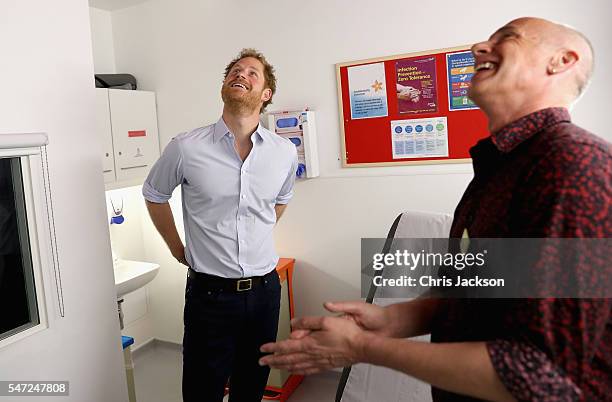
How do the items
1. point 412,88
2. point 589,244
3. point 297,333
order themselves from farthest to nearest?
point 412,88, point 297,333, point 589,244

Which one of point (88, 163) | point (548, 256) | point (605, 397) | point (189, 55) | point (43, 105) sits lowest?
point (605, 397)

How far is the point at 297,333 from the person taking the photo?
Answer: 3.14 ft

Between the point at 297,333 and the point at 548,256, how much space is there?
49 centimetres

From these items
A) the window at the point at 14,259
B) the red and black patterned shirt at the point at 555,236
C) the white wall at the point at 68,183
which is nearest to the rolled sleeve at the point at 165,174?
the white wall at the point at 68,183

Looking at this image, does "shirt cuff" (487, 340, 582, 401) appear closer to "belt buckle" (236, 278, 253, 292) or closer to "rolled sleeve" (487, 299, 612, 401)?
"rolled sleeve" (487, 299, 612, 401)

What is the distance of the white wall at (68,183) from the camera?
150cm

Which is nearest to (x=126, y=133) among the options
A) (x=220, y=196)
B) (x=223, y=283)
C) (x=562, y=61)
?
(x=220, y=196)

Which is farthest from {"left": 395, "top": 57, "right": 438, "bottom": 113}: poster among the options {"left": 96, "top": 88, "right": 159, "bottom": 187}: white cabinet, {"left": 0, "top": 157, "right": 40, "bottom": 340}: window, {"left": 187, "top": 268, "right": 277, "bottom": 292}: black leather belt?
{"left": 0, "top": 157, "right": 40, "bottom": 340}: window

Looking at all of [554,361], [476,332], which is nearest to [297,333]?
[476,332]

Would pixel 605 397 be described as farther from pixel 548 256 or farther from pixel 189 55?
pixel 189 55

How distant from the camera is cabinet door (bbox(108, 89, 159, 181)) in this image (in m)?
3.11

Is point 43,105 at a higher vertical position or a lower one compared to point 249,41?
lower

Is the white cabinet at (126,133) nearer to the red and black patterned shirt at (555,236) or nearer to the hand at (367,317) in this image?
the hand at (367,317)

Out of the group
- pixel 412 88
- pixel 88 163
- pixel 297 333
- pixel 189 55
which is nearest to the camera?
pixel 297 333
